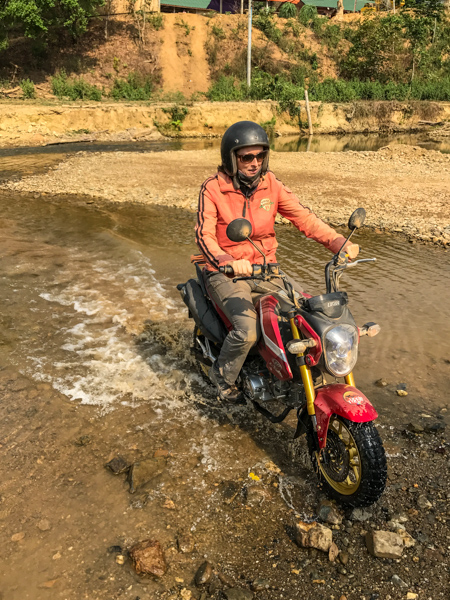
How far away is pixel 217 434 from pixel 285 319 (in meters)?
1.34

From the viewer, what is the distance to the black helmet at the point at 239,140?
3.99m

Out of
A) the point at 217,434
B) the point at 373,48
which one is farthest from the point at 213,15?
the point at 217,434

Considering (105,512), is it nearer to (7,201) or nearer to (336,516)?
(336,516)

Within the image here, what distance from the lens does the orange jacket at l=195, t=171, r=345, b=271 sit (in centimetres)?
423

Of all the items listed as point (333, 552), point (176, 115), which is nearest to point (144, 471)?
point (333, 552)

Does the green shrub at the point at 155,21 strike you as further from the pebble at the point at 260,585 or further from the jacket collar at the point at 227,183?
the pebble at the point at 260,585

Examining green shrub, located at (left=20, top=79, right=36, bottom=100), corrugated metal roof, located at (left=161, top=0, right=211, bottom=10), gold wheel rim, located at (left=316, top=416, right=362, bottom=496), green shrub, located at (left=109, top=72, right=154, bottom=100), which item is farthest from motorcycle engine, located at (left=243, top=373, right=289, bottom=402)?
corrugated metal roof, located at (left=161, top=0, right=211, bottom=10)

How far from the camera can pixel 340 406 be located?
312 centimetres

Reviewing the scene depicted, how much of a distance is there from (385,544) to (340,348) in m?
1.25

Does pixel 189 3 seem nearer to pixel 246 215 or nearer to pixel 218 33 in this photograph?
pixel 218 33

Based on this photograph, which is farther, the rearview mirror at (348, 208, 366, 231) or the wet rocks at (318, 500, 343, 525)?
the rearview mirror at (348, 208, 366, 231)

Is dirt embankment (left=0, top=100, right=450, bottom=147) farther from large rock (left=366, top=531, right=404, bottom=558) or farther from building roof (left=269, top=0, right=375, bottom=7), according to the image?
building roof (left=269, top=0, right=375, bottom=7)

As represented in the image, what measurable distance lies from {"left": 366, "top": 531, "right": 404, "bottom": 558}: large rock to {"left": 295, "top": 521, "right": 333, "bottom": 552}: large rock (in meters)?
0.26

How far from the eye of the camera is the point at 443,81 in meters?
45.0
